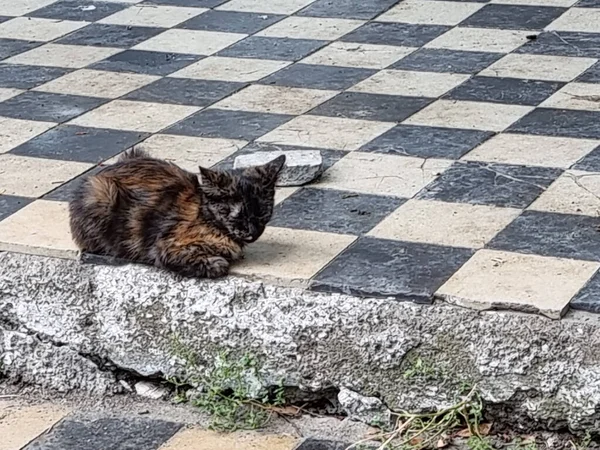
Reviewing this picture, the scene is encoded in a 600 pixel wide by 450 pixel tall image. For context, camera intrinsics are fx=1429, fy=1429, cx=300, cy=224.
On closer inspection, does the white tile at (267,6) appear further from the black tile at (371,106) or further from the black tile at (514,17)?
the black tile at (371,106)

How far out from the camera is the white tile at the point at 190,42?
608 centimetres

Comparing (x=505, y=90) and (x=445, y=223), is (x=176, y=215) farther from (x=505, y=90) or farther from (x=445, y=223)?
(x=505, y=90)

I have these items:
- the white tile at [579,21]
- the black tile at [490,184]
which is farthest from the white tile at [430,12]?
the black tile at [490,184]

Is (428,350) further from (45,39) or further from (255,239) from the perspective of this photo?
(45,39)

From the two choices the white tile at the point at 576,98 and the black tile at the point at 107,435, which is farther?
the white tile at the point at 576,98

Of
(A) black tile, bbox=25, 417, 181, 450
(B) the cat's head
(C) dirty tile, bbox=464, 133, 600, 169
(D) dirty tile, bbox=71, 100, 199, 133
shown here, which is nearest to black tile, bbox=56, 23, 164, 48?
(D) dirty tile, bbox=71, 100, 199, 133

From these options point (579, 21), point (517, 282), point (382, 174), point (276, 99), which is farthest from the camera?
point (579, 21)

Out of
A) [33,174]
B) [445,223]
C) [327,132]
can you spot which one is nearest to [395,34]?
[327,132]

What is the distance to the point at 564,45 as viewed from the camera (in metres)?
5.94

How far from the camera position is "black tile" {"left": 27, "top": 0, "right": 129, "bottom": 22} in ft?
22.2

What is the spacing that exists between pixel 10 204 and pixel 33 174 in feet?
1.00

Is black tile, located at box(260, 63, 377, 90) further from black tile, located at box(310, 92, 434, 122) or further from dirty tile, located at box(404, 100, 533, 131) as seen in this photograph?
dirty tile, located at box(404, 100, 533, 131)

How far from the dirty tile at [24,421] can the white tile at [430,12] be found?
3.21m

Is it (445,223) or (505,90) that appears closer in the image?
(445,223)
